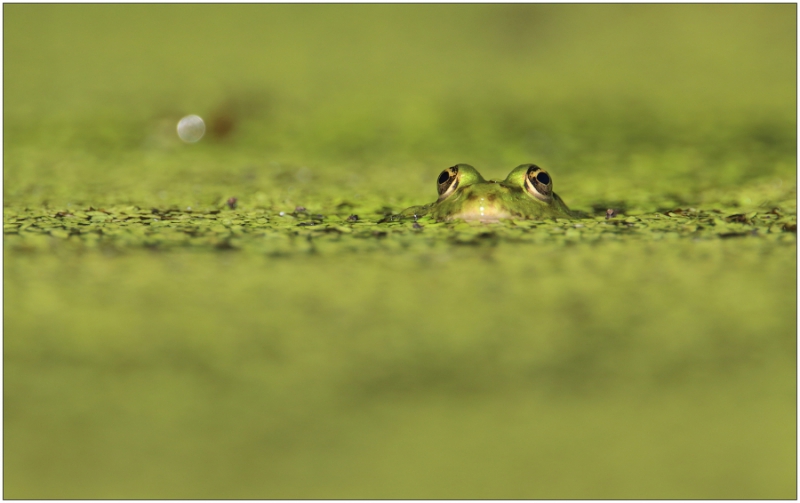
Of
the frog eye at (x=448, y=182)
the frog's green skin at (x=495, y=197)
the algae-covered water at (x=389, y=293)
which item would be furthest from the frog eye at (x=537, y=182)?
the frog eye at (x=448, y=182)

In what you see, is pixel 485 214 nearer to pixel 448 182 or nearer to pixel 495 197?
pixel 495 197

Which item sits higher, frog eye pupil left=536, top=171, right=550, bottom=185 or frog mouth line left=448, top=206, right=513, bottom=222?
frog eye pupil left=536, top=171, right=550, bottom=185

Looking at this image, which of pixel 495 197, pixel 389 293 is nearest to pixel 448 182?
pixel 495 197

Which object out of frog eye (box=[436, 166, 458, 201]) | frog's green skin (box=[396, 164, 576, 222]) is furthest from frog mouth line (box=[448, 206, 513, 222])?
frog eye (box=[436, 166, 458, 201])

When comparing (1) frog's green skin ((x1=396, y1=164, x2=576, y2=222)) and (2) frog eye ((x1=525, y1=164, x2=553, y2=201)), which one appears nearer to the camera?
(1) frog's green skin ((x1=396, y1=164, x2=576, y2=222))

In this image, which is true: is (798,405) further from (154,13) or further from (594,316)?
(154,13)

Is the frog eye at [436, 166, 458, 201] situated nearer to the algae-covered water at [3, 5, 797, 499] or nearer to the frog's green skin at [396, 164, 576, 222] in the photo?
the frog's green skin at [396, 164, 576, 222]
